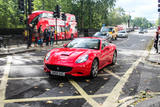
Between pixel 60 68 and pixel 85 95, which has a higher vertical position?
pixel 60 68

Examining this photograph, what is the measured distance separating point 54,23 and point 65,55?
821 inches

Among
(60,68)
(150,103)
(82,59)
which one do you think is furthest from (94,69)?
(150,103)

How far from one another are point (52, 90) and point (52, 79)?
1183mm

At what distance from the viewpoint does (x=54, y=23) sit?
2688 cm

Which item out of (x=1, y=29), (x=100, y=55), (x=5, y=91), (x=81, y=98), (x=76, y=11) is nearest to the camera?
(x=81, y=98)

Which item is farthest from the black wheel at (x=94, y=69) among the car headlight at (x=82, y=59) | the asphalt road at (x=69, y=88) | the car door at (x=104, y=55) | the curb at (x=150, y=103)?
the curb at (x=150, y=103)

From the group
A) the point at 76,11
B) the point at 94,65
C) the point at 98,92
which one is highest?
the point at 76,11

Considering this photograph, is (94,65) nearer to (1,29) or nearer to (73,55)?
(73,55)

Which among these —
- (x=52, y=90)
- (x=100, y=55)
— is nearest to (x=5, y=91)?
(x=52, y=90)

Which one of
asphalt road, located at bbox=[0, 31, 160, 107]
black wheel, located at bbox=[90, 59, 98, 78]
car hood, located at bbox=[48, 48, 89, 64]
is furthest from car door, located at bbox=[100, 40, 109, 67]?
car hood, located at bbox=[48, 48, 89, 64]

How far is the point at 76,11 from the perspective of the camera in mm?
56438

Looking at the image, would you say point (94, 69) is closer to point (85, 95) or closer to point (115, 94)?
point (115, 94)

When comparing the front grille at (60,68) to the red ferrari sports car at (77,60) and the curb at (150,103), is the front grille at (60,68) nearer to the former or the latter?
the red ferrari sports car at (77,60)

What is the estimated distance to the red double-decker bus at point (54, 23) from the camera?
76.5 feet
